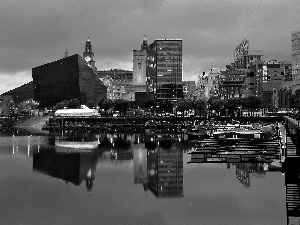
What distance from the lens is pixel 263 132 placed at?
71312 mm

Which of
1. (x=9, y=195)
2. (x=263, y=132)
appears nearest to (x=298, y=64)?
(x=263, y=132)

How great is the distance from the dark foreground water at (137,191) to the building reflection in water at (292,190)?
0.39 meters

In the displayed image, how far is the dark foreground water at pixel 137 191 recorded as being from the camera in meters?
27.9

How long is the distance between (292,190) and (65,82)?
155m

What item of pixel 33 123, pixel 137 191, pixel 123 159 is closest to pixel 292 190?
pixel 137 191

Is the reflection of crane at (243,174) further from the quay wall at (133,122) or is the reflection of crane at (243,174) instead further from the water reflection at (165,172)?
the quay wall at (133,122)

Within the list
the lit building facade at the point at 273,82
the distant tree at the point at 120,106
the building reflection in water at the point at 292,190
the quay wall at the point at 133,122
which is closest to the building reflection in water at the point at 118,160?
the building reflection in water at the point at 292,190

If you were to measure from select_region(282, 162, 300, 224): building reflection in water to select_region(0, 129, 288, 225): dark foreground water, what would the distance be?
0.39 meters

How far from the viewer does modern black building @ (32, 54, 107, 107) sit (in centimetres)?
18150

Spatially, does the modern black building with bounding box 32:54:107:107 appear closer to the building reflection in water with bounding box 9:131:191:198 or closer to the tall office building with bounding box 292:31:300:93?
the tall office building with bounding box 292:31:300:93

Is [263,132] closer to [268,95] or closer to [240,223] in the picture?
[240,223]

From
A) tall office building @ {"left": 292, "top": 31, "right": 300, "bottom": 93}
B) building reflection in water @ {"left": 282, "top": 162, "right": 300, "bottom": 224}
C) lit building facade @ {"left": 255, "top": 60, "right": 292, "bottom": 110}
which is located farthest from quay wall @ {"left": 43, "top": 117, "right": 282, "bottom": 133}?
building reflection in water @ {"left": 282, "top": 162, "right": 300, "bottom": 224}

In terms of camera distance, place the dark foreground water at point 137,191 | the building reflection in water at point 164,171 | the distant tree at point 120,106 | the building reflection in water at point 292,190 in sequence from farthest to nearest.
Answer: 1. the distant tree at point 120,106
2. the building reflection in water at point 164,171
3. the dark foreground water at point 137,191
4. the building reflection in water at point 292,190

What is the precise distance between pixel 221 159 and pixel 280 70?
148 metres
